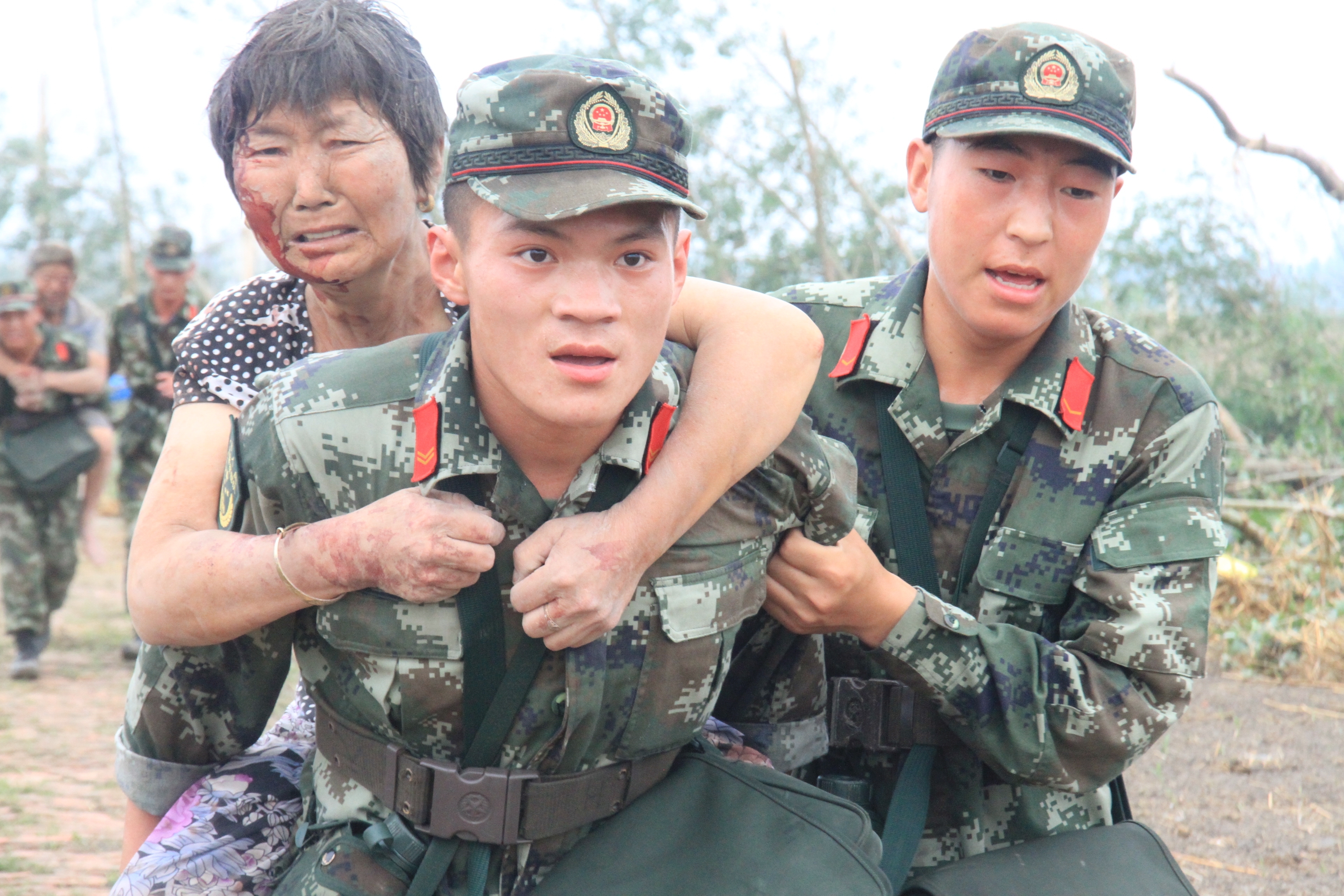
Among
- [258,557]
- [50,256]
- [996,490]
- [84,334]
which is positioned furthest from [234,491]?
[50,256]

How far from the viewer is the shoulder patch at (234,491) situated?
6.55 feet

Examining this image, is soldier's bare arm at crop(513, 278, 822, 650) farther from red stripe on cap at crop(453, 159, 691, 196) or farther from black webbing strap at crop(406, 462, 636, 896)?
red stripe on cap at crop(453, 159, 691, 196)

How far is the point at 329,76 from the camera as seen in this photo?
2.42 metres

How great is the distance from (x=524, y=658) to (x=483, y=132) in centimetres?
75

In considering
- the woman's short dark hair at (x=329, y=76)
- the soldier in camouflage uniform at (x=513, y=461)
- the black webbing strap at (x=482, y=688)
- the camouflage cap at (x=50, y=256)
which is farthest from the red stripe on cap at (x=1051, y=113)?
the camouflage cap at (x=50, y=256)

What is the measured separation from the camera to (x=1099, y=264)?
11000mm

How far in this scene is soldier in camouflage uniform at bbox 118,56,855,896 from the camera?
1.86 meters

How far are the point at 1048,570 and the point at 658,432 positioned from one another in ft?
2.95

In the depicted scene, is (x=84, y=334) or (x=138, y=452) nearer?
(x=138, y=452)

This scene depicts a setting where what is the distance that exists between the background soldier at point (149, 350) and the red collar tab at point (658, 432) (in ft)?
20.5

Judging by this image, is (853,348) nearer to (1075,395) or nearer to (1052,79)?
(1075,395)

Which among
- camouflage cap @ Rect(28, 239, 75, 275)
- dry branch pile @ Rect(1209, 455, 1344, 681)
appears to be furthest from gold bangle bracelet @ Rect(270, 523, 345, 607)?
camouflage cap @ Rect(28, 239, 75, 275)

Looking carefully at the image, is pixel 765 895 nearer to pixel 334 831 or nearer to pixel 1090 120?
pixel 334 831

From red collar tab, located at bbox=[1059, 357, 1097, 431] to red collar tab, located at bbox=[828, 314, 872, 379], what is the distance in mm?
400
